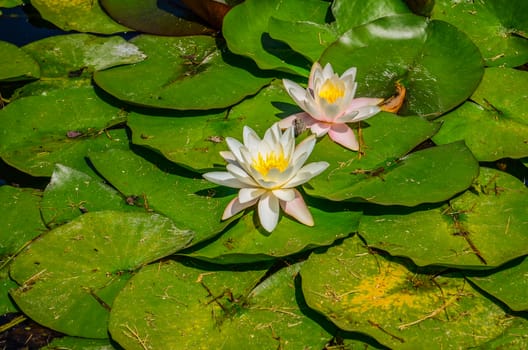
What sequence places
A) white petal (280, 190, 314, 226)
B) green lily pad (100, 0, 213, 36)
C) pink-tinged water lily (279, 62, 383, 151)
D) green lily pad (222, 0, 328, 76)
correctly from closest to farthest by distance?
white petal (280, 190, 314, 226) < pink-tinged water lily (279, 62, 383, 151) < green lily pad (222, 0, 328, 76) < green lily pad (100, 0, 213, 36)

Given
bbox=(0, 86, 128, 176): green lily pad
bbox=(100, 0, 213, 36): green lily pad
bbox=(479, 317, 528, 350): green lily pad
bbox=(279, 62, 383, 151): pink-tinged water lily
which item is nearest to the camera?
bbox=(479, 317, 528, 350): green lily pad

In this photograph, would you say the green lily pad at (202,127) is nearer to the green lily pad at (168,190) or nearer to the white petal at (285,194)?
the green lily pad at (168,190)

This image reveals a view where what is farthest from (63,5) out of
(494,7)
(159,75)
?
(494,7)

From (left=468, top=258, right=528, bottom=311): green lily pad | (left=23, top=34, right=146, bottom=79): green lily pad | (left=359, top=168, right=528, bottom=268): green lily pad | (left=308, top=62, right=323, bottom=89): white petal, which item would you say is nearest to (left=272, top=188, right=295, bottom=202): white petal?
(left=359, top=168, right=528, bottom=268): green lily pad

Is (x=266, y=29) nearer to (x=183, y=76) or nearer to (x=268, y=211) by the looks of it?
(x=183, y=76)

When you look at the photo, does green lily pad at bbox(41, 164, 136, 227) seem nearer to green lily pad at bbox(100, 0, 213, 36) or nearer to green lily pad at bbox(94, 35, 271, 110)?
green lily pad at bbox(94, 35, 271, 110)

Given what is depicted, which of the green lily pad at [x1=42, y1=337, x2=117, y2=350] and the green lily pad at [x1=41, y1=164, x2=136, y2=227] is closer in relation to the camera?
the green lily pad at [x1=42, y1=337, x2=117, y2=350]

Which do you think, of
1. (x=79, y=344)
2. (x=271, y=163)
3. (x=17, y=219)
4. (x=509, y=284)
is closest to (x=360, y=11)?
(x=271, y=163)
